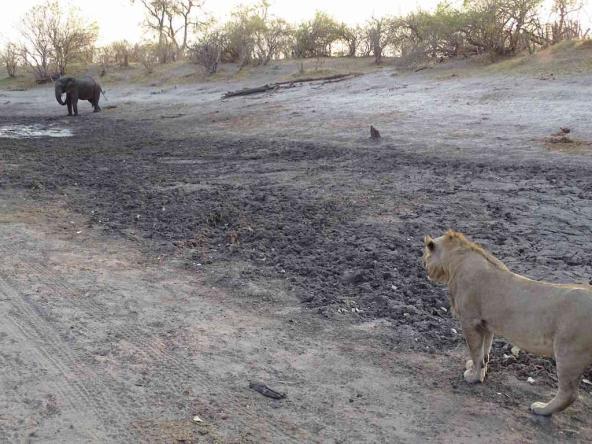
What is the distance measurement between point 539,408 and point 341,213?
508 cm

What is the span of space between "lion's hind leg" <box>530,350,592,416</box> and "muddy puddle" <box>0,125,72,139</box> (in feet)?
58.3

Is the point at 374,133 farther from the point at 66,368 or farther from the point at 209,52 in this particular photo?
the point at 209,52

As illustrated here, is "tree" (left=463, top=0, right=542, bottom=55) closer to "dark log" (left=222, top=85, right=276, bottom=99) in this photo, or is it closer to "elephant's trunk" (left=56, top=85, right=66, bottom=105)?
"dark log" (left=222, top=85, right=276, bottom=99)

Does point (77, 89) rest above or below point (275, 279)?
above

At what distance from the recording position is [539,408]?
4105mm

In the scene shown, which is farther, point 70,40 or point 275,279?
point 70,40

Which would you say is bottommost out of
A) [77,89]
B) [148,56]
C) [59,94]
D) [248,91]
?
[248,91]

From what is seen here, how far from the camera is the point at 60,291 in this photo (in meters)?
6.20

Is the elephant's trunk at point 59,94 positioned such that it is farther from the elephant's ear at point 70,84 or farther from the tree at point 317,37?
the tree at point 317,37

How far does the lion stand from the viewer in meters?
3.77

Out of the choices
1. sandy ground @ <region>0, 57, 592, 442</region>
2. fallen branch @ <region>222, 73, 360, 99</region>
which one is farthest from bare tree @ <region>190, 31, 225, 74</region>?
sandy ground @ <region>0, 57, 592, 442</region>

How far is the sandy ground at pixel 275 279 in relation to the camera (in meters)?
4.18

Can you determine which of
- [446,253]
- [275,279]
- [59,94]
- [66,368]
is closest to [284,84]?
[59,94]

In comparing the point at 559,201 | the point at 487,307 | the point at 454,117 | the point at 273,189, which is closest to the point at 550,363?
the point at 487,307
